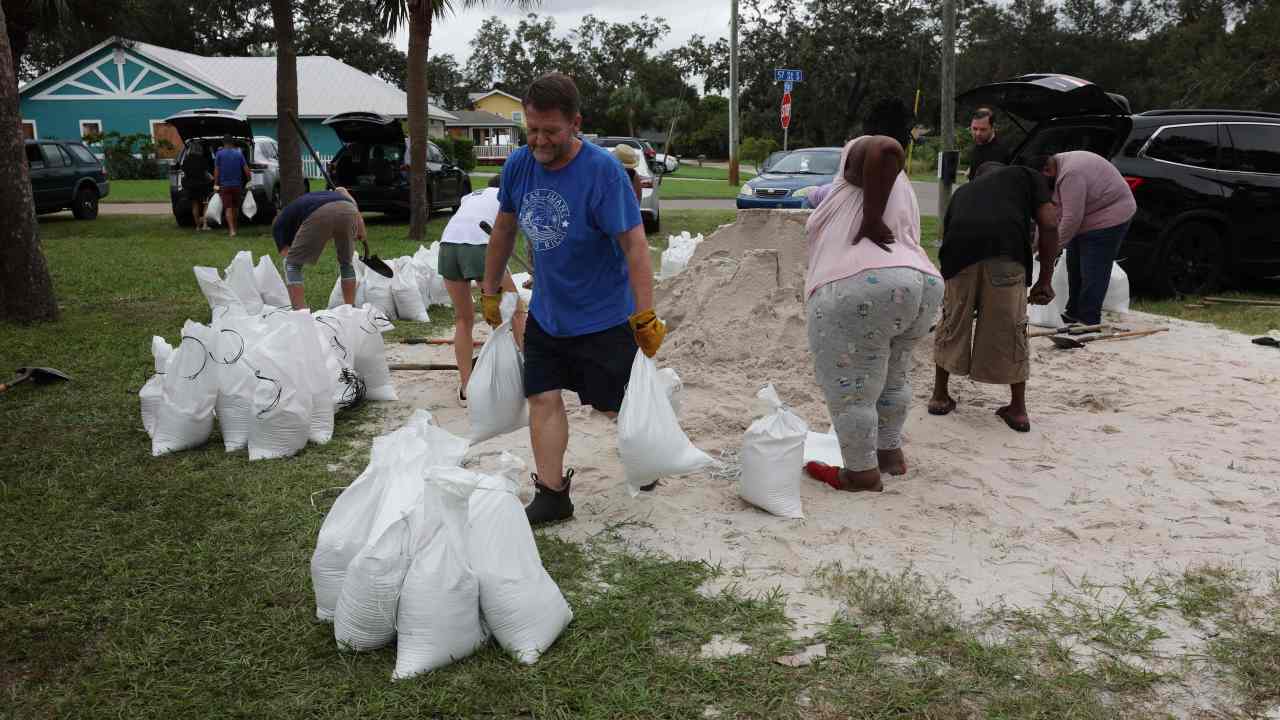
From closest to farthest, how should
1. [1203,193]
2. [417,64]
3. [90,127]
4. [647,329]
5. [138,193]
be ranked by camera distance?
[647,329] → [1203,193] → [417,64] → [138,193] → [90,127]

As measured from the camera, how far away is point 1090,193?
23.4 ft

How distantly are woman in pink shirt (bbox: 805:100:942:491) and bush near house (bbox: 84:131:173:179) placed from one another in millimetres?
36326

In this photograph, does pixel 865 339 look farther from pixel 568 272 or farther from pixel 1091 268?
pixel 1091 268

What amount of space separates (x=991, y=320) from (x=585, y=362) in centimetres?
243

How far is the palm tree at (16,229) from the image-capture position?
24.9 feet

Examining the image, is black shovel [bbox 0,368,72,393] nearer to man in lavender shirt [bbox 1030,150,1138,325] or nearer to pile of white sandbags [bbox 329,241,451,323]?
pile of white sandbags [bbox 329,241,451,323]

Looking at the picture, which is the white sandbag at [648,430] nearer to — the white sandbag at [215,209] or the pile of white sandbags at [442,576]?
the pile of white sandbags at [442,576]

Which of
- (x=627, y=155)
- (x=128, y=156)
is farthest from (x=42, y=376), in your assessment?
(x=128, y=156)

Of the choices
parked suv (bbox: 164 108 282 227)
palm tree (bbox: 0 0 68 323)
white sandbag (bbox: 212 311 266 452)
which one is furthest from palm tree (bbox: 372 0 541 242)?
white sandbag (bbox: 212 311 266 452)

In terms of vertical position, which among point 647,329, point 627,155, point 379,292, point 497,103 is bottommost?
point 379,292

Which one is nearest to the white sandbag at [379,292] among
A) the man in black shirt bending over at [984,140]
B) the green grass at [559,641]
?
the green grass at [559,641]

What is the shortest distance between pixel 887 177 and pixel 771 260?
265 centimetres

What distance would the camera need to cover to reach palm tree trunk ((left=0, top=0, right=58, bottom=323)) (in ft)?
24.9

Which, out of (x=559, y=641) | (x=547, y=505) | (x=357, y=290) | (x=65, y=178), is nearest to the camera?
(x=559, y=641)
